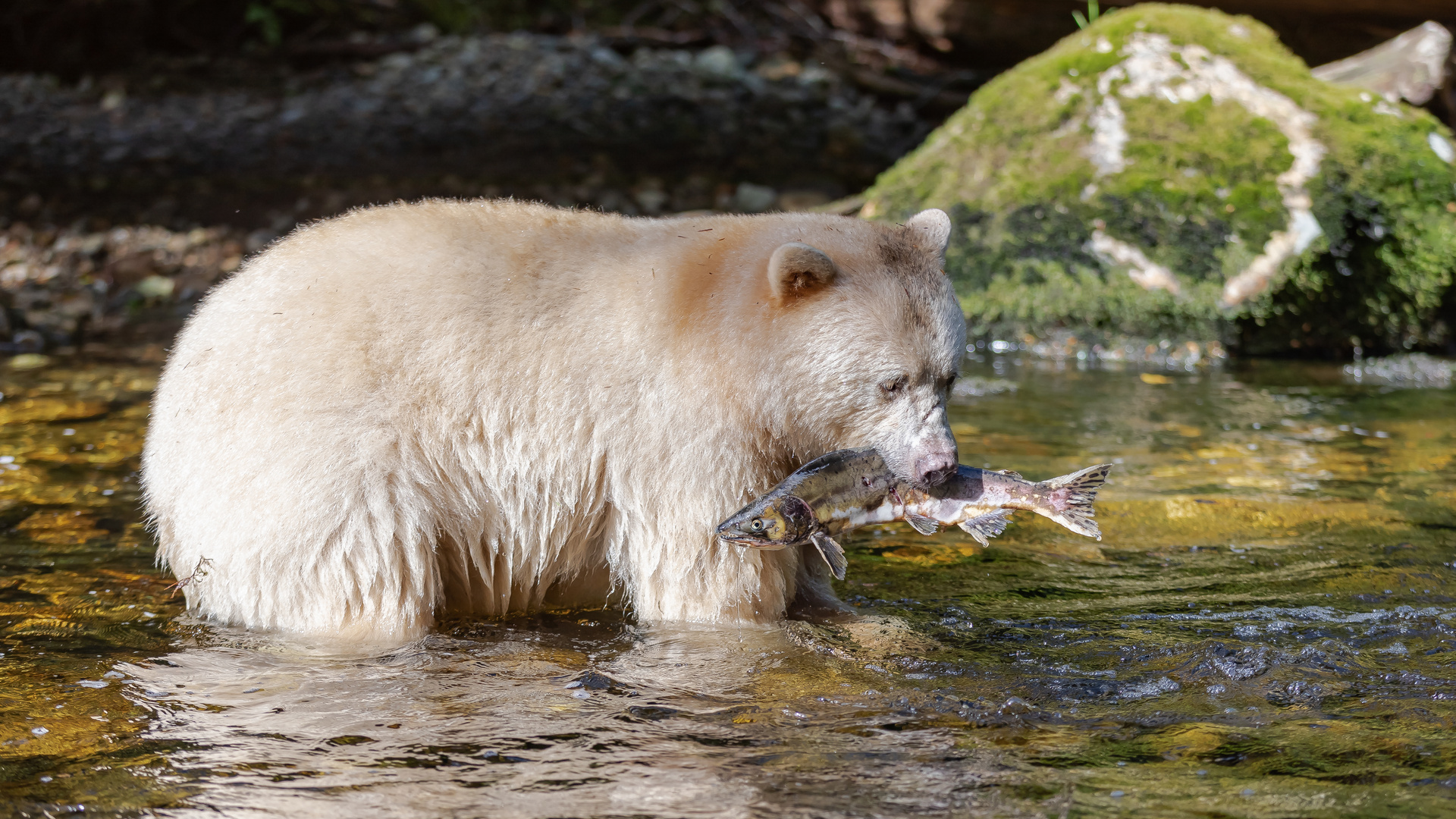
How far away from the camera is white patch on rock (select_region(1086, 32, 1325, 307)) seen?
30.1 ft

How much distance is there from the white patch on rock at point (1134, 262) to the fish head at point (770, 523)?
6.03 meters

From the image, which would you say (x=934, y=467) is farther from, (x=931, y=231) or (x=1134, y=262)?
(x=1134, y=262)

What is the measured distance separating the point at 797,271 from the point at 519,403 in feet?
3.53

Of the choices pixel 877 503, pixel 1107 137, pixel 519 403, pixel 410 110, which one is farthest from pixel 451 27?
pixel 877 503

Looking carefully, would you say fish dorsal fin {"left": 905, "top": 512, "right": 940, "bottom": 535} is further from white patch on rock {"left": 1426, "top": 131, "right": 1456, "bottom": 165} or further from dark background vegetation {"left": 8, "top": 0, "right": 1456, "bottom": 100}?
dark background vegetation {"left": 8, "top": 0, "right": 1456, "bottom": 100}

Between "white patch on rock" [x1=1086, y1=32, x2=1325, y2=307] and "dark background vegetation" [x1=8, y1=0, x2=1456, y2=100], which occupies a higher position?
"dark background vegetation" [x1=8, y1=0, x2=1456, y2=100]

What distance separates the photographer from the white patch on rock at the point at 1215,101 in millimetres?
9180

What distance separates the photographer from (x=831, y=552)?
14.1 feet

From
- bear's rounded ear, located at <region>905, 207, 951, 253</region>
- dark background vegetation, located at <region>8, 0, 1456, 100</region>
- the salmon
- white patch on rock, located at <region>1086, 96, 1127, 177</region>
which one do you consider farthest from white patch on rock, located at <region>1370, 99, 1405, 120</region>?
the salmon

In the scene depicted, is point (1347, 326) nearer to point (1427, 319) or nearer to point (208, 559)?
point (1427, 319)

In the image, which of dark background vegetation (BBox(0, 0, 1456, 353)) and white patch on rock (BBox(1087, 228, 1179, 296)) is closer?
white patch on rock (BBox(1087, 228, 1179, 296))

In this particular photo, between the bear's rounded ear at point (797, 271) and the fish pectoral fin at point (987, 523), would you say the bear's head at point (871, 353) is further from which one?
the fish pectoral fin at point (987, 523)

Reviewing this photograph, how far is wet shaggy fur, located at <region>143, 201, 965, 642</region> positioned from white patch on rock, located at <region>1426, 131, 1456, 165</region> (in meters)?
6.86

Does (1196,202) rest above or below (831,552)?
above
